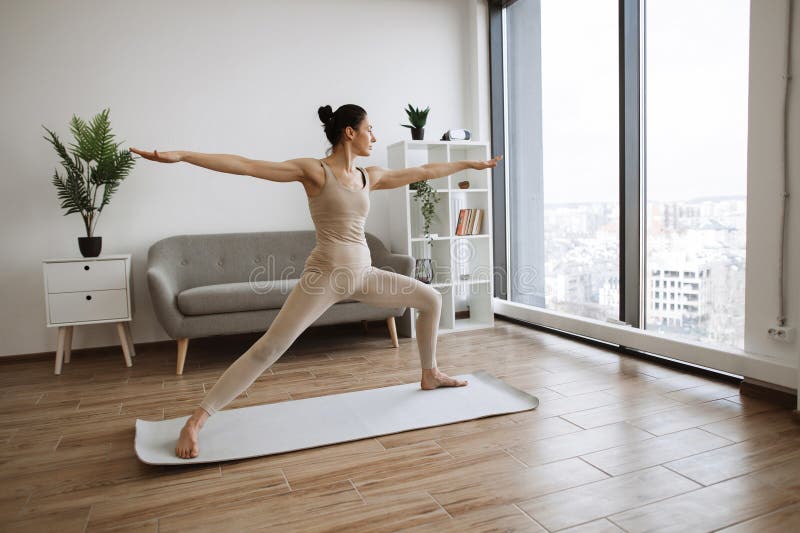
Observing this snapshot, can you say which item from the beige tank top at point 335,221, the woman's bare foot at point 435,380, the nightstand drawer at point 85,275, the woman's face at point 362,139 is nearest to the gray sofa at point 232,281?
the nightstand drawer at point 85,275

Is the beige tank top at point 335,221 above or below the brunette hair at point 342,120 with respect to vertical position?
below

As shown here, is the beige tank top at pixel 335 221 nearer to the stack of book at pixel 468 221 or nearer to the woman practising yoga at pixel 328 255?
the woman practising yoga at pixel 328 255

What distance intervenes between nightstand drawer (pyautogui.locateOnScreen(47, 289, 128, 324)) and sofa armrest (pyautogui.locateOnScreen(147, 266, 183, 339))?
0.32 meters

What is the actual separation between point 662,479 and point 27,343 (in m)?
4.02

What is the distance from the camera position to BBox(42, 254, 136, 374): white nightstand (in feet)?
11.8

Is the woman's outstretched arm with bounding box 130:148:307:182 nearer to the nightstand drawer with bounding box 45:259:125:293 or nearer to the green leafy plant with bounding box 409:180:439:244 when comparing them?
the nightstand drawer with bounding box 45:259:125:293

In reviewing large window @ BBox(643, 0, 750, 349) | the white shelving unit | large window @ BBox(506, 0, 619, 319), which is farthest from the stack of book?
large window @ BBox(643, 0, 750, 349)

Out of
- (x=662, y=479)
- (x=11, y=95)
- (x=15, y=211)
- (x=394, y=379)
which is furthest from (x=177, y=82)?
(x=662, y=479)

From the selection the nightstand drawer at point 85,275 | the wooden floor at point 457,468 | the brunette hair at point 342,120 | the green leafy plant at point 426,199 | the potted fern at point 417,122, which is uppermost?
the potted fern at point 417,122

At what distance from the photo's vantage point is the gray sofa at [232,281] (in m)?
3.57

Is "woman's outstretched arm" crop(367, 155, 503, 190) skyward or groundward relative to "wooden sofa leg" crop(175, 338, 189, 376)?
skyward

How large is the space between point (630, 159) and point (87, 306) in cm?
349

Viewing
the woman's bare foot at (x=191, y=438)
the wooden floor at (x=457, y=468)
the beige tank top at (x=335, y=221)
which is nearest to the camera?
the wooden floor at (x=457, y=468)

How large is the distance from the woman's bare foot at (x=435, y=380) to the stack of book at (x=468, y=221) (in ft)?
6.23
